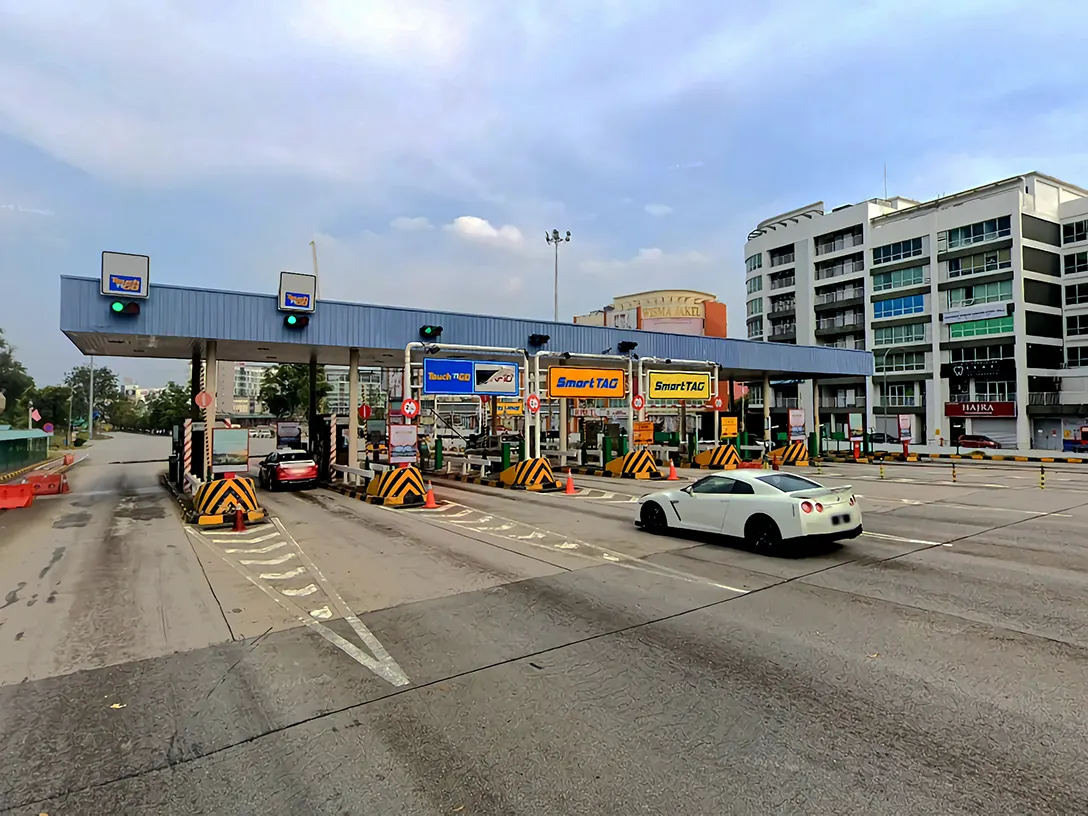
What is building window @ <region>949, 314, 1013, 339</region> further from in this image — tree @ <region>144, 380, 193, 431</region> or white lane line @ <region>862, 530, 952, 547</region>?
tree @ <region>144, 380, 193, 431</region>

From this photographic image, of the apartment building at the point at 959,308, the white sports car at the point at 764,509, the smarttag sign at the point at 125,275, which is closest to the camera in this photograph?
the white sports car at the point at 764,509

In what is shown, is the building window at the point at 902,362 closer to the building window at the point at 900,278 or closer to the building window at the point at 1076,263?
the building window at the point at 900,278

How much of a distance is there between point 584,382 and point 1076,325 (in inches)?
2186

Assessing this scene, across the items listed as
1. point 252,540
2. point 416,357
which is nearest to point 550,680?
point 252,540

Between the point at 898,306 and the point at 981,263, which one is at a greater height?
the point at 981,263

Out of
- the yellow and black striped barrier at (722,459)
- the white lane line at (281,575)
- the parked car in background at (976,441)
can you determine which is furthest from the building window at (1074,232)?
the white lane line at (281,575)

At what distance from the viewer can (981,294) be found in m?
57.1

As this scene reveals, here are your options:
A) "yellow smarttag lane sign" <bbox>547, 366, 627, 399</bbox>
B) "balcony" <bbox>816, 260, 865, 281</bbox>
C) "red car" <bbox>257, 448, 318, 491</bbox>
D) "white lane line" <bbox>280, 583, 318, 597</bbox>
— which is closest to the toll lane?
"white lane line" <bbox>280, 583, 318, 597</bbox>

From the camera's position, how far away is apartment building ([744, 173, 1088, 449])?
5431 cm

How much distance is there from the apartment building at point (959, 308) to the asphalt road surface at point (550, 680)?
161ft

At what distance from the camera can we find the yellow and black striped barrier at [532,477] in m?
20.9

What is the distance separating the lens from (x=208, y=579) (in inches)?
350

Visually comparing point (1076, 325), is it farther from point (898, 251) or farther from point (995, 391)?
point (898, 251)

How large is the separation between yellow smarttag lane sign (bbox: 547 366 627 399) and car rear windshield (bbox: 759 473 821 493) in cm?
1397
